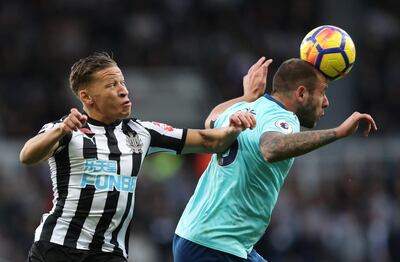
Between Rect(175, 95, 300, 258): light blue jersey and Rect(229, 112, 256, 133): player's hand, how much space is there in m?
0.14

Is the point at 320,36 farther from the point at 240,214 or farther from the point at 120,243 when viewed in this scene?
the point at 120,243

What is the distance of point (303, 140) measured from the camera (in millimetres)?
6246

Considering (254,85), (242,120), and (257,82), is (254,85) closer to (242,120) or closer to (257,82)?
(257,82)

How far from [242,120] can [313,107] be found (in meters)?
0.63

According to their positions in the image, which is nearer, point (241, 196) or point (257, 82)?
point (241, 196)

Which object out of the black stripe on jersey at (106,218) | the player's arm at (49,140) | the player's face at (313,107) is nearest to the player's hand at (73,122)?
the player's arm at (49,140)

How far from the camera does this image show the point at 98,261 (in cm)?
648

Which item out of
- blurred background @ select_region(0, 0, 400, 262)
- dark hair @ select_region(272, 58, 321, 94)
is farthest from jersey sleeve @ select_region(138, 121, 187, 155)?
blurred background @ select_region(0, 0, 400, 262)

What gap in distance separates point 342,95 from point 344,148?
2.64 m

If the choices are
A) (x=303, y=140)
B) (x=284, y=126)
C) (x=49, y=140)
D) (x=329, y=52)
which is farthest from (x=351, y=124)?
(x=49, y=140)

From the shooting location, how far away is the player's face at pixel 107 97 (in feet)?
21.8

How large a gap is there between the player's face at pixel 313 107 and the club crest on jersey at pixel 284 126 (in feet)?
1.36

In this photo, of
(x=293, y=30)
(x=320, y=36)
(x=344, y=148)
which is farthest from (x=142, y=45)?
(x=320, y=36)

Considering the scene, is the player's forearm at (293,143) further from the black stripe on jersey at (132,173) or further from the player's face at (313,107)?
the black stripe on jersey at (132,173)
